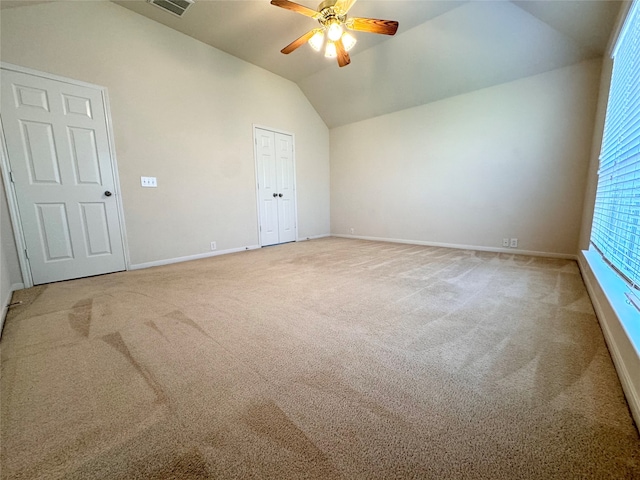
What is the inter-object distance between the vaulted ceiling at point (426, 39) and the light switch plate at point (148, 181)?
5.96 ft

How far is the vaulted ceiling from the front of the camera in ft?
9.37

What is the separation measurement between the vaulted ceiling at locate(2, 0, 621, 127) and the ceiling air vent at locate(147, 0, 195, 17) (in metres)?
0.07

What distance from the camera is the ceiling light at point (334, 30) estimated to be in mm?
2480

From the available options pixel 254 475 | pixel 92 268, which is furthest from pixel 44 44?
pixel 254 475

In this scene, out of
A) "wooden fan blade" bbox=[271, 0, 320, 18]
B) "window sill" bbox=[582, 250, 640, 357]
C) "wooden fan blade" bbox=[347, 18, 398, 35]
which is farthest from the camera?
"wooden fan blade" bbox=[347, 18, 398, 35]

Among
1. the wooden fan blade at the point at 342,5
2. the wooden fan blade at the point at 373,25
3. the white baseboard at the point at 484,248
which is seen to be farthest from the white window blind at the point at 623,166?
the wooden fan blade at the point at 342,5

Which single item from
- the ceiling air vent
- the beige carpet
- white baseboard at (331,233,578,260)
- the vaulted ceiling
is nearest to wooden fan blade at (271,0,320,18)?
the vaulted ceiling

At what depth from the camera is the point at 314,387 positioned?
1164mm

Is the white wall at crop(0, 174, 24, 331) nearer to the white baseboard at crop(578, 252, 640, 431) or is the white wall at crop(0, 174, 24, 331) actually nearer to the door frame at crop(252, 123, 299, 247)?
Result: the door frame at crop(252, 123, 299, 247)

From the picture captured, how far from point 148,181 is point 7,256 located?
4.98ft

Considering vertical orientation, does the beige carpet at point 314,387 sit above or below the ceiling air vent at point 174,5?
below

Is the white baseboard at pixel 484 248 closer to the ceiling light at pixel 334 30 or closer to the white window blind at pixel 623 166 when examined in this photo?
the white window blind at pixel 623 166

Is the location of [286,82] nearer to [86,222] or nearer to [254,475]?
[86,222]

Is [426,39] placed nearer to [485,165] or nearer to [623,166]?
[485,165]
